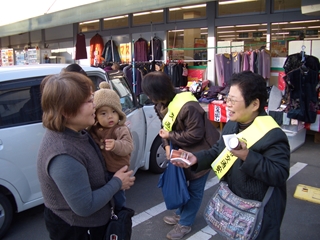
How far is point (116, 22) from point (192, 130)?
10743 millimetres

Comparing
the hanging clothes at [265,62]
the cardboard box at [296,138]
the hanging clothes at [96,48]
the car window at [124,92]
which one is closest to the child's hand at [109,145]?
the car window at [124,92]

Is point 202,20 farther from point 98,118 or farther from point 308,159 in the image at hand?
point 98,118

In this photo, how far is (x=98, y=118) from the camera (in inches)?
99.9

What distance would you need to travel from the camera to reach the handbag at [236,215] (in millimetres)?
1954

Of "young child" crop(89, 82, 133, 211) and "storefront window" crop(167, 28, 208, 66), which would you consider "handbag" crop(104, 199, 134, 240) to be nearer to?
"young child" crop(89, 82, 133, 211)

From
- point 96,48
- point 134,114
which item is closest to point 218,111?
point 134,114

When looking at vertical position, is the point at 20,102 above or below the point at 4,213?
above

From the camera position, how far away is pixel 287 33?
8570 mm

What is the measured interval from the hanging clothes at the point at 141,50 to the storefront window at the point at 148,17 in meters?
0.78

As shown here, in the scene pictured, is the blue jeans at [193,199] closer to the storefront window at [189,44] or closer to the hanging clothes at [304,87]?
the hanging clothes at [304,87]

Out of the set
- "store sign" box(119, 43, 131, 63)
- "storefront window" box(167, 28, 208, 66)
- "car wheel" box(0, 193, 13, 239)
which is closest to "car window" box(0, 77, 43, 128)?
"car wheel" box(0, 193, 13, 239)

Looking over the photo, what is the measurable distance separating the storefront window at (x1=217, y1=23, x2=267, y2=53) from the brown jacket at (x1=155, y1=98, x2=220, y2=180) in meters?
5.94

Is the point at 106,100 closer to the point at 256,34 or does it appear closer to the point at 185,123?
the point at 185,123

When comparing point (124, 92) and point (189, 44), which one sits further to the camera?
point (189, 44)
